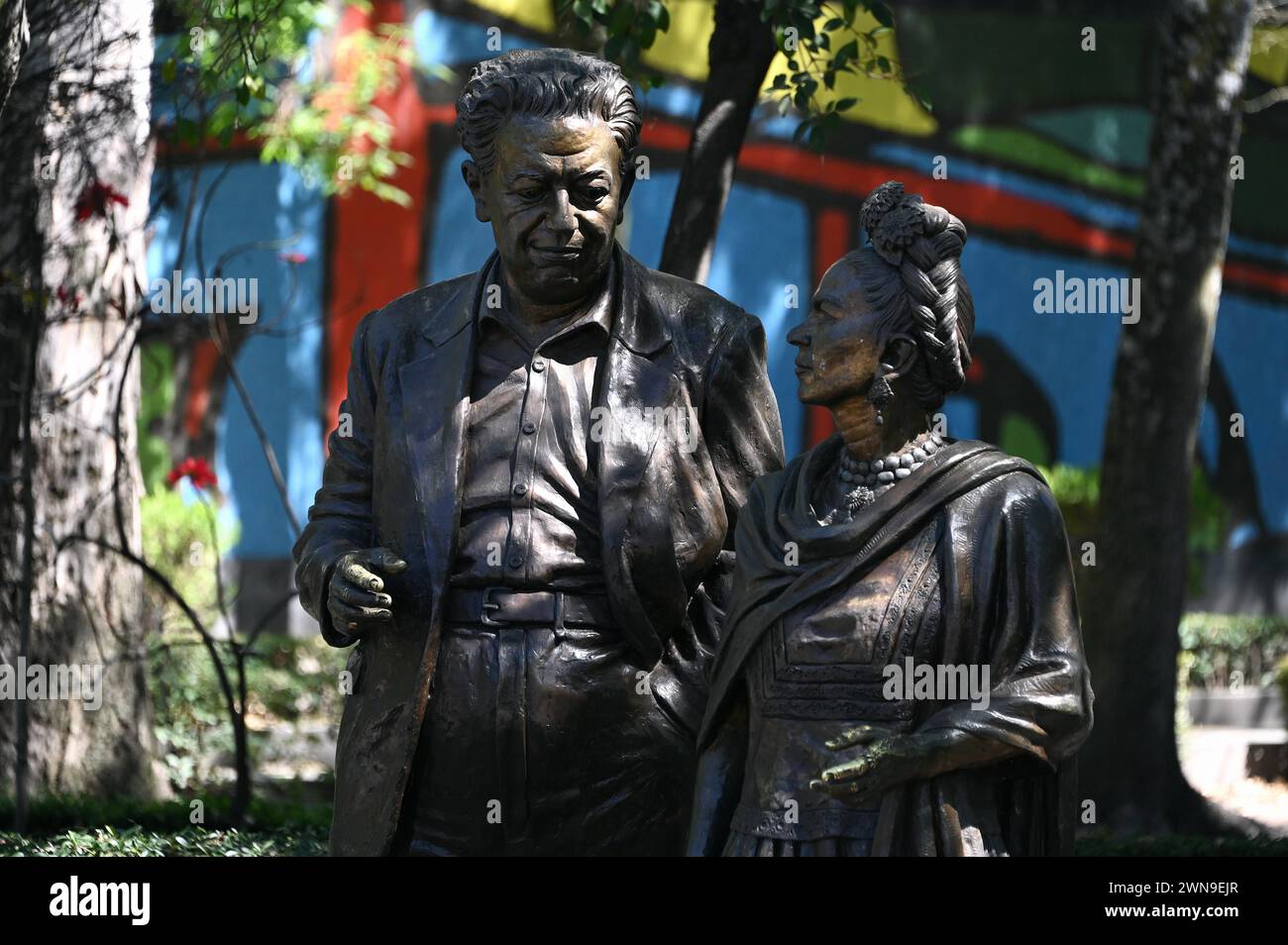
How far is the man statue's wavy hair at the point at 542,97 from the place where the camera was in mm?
4742

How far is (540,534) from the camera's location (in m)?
4.81

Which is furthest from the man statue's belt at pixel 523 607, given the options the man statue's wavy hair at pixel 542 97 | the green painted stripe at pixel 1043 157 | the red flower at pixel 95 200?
the green painted stripe at pixel 1043 157

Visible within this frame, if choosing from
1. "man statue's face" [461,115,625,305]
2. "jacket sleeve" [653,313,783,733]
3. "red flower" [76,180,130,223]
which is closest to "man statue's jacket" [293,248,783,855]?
"jacket sleeve" [653,313,783,733]

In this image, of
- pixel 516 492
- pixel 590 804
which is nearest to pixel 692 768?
pixel 590 804

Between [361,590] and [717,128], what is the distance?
3.27m

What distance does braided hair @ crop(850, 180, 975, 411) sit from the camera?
410cm

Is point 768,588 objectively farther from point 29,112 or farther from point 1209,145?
point 1209,145

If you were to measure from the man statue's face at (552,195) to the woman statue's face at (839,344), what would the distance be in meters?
0.80

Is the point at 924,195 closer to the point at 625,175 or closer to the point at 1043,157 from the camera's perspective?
the point at 1043,157

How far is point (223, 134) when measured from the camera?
7.70 m

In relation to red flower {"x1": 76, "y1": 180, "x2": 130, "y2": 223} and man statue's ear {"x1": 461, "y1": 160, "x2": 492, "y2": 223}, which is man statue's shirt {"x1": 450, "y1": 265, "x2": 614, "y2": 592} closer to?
man statue's ear {"x1": 461, "y1": 160, "x2": 492, "y2": 223}

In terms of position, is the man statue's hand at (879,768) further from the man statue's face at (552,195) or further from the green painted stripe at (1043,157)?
the green painted stripe at (1043,157)

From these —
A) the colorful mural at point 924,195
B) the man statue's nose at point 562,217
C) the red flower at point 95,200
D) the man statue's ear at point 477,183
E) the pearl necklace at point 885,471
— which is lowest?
the pearl necklace at point 885,471

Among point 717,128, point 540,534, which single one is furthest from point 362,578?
point 717,128
